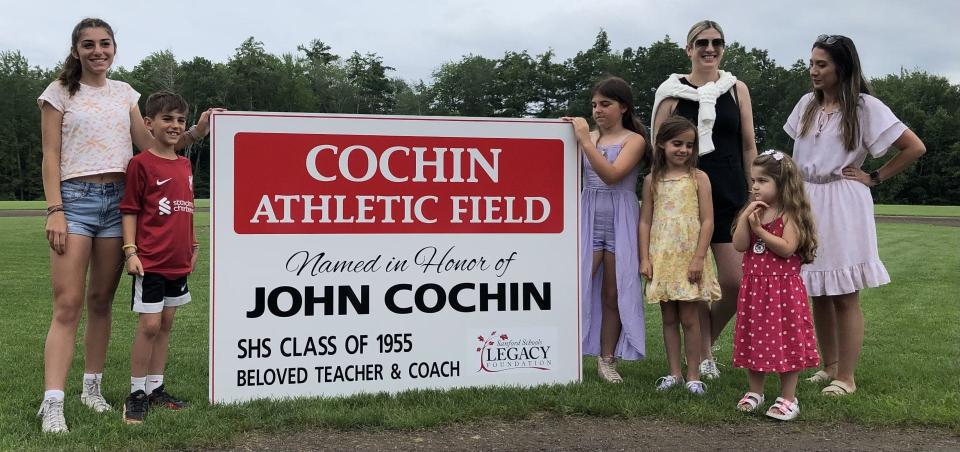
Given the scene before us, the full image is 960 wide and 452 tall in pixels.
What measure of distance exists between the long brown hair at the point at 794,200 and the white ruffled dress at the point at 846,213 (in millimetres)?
486

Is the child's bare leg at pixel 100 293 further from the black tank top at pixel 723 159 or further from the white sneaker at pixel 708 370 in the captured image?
the white sneaker at pixel 708 370

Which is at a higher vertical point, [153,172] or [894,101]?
[894,101]

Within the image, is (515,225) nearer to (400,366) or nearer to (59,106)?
(400,366)

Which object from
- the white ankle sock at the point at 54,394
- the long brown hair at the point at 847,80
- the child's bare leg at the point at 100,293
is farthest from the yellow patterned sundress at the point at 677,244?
the white ankle sock at the point at 54,394

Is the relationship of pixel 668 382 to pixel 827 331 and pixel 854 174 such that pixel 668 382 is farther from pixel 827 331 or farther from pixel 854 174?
pixel 854 174

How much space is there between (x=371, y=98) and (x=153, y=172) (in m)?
82.6

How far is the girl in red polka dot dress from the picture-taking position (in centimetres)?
410

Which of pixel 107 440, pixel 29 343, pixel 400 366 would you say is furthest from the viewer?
pixel 29 343

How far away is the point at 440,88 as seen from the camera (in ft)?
285

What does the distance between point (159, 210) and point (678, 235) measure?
2.85 m

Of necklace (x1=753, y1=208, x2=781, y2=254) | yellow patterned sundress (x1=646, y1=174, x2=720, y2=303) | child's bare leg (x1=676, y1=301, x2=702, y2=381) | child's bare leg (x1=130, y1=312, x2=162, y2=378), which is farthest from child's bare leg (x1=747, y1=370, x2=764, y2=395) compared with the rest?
child's bare leg (x1=130, y1=312, x2=162, y2=378)

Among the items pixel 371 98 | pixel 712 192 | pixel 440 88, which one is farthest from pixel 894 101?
pixel 712 192

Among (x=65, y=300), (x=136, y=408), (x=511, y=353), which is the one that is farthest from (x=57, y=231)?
(x=511, y=353)

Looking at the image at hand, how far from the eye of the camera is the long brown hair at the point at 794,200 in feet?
13.5
